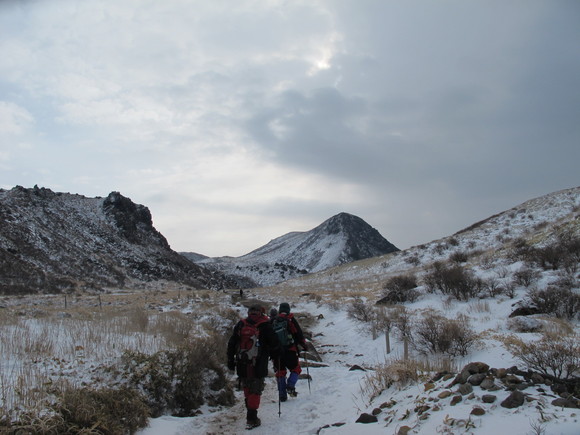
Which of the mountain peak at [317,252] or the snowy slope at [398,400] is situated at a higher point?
the mountain peak at [317,252]

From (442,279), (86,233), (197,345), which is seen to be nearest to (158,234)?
(86,233)

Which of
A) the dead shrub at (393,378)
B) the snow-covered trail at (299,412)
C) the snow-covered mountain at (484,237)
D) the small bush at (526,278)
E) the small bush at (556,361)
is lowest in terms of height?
the snow-covered trail at (299,412)

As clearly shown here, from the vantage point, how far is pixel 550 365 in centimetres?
542

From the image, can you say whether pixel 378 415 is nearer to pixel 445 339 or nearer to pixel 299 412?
pixel 299 412

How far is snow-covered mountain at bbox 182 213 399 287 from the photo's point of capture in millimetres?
108438

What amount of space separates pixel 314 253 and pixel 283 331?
123 meters

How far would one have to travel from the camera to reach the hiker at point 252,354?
6.06 meters

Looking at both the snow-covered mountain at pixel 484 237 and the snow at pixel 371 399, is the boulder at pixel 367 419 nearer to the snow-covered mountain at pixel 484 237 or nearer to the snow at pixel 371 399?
the snow at pixel 371 399

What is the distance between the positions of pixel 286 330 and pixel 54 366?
13.1 ft

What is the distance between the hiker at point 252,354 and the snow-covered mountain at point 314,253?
3667 inches

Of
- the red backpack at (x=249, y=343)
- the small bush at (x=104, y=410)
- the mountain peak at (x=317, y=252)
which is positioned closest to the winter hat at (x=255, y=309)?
the red backpack at (x=249, y=343)

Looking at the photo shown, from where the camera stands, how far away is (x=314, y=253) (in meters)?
130

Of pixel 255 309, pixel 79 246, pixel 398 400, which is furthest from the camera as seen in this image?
pixel 79 246

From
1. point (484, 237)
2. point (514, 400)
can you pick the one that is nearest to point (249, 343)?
point (514, 400)
